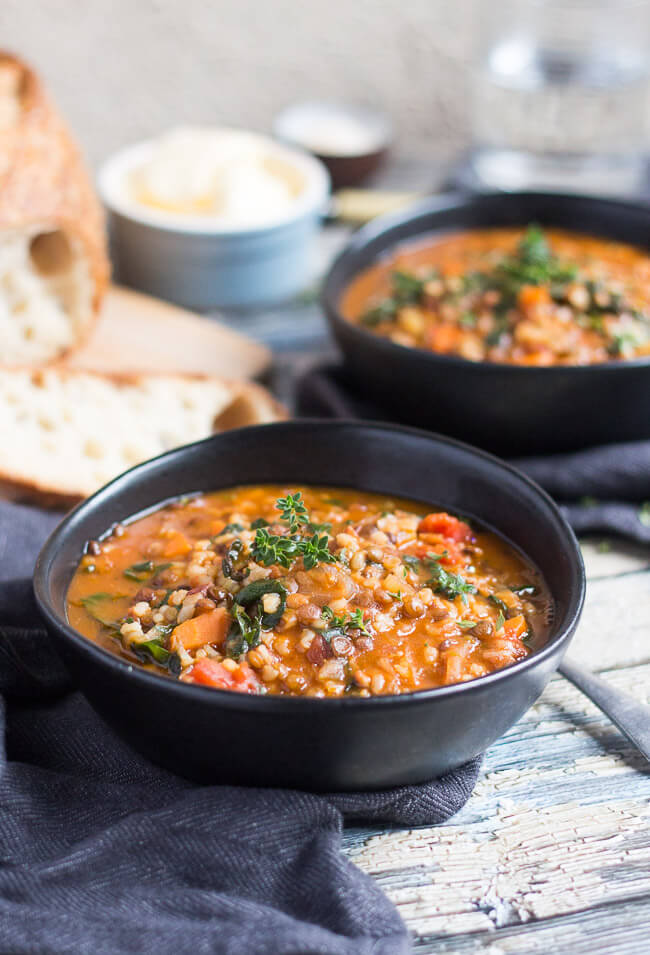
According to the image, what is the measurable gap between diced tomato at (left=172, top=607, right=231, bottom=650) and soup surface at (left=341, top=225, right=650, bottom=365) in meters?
1.79

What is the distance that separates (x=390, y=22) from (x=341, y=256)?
2565 millimetres

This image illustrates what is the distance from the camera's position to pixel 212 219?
5.26 metres

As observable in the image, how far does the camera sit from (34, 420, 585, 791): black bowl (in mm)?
2479

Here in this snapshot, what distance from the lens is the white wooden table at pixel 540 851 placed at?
8.47 feet

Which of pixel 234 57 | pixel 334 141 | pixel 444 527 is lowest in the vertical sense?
pixel 334 141

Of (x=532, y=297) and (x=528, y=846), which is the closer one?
(x=528, y=846)

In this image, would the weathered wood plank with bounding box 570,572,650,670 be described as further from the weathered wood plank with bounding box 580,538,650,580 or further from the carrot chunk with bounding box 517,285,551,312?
the carrot chunk with bounding box 517,285,551,312

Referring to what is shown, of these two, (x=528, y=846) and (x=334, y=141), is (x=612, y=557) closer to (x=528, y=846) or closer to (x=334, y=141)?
(x=528, y=846)

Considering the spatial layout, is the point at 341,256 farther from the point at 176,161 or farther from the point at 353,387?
the point at 176,161

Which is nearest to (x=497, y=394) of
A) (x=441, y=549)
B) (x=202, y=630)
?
(x=441, y=549)

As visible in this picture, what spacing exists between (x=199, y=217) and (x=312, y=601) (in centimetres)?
294

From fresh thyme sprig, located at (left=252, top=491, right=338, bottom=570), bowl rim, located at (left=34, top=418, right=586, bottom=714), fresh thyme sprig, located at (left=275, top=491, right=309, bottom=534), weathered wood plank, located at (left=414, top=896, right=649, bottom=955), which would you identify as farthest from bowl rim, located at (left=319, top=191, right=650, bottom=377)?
weathered wood plank, located at (left=414, top=896, right=649, bottom=955)

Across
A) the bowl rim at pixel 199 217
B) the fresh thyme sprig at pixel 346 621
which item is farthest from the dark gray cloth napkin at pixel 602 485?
the bowl rim at pixel 199 217

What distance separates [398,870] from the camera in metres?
2.73
